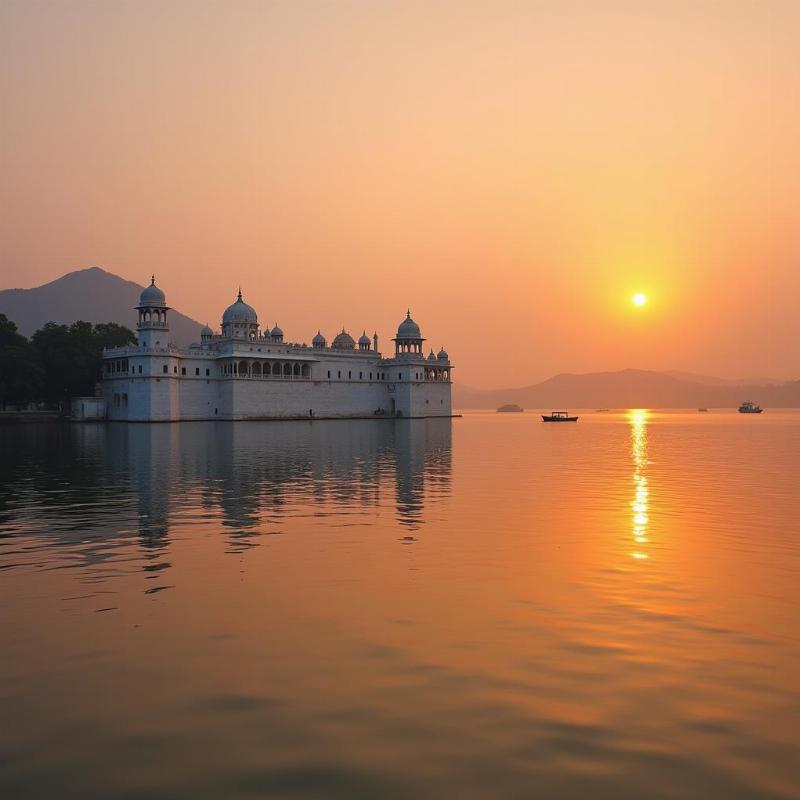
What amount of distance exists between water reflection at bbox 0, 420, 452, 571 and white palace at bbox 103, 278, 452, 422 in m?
43.0

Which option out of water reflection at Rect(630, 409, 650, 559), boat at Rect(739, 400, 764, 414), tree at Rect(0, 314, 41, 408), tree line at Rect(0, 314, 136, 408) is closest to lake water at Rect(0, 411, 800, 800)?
water reflection at Rect(630, 409, 650, 559)

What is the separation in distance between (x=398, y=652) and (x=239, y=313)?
298 ft

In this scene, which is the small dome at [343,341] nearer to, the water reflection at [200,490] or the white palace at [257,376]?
the white palace at [257,376]

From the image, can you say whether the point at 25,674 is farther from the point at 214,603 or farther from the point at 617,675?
the point at 617,675

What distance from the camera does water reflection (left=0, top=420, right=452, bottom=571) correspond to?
15.6 meters

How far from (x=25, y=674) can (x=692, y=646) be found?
21.5ft

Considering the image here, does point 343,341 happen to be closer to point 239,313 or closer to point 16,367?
point 239,313

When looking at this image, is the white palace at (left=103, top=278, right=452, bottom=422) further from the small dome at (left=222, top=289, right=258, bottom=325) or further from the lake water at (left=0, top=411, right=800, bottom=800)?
the lake water at (left=0, top=411, right=800, bottom=800)

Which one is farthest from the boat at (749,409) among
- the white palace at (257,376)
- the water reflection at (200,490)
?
the water reflection at (200,490)

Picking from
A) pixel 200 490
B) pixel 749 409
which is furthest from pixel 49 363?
pixel 749 409

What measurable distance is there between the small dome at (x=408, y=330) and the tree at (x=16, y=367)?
1880 inches

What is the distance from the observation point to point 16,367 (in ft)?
248

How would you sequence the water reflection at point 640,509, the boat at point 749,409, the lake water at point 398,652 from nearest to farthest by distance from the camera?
the lake water at point 398,652, the water reflection at point 640,509, the boat at point 749,409

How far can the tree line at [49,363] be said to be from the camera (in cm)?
7619
